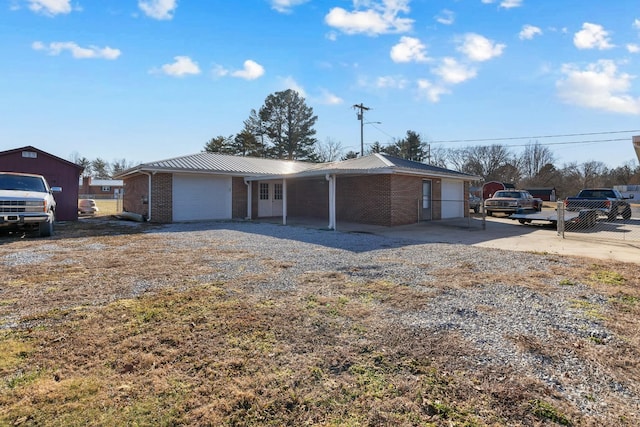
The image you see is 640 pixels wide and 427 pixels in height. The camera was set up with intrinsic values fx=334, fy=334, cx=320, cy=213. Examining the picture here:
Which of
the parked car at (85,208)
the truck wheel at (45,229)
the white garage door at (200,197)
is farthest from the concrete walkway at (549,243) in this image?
the parked car at (85,208)

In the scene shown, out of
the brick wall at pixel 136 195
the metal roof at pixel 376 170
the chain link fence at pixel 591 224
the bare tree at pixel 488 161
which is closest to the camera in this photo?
the chain link fence at pixel 591 224

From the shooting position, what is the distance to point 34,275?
543cm

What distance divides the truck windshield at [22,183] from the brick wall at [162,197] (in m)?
4.24

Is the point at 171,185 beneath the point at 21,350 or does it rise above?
above

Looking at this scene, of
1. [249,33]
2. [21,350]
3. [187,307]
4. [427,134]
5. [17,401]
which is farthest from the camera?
[427,134]

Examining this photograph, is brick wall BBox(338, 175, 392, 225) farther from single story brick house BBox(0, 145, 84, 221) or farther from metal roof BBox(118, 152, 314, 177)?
single story brick house BBox(0, 145, 84, 221)

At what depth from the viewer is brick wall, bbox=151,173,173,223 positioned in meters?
14.7

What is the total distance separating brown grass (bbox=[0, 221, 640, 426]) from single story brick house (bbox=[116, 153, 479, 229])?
863cm

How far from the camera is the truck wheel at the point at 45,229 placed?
9922mm

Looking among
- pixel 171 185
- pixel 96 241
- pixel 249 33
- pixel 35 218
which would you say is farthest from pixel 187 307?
pixel 171 185

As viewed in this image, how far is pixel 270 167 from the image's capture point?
19.6 meters

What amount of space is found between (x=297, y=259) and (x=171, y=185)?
10.6 m

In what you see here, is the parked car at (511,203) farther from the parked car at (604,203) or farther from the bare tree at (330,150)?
the bare tree at (330,150)

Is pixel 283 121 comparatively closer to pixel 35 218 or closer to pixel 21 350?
pixel 35 218
